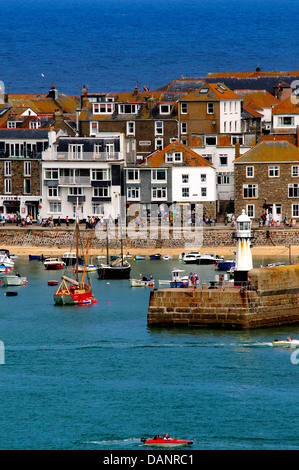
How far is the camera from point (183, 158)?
9688cm

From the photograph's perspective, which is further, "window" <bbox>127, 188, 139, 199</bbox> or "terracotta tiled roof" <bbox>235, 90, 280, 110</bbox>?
"terracotta tiled roof" <bbox>235, 90, 280, 110</bbox>

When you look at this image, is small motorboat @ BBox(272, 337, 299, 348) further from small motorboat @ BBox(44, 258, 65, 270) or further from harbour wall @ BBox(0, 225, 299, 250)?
harbour wall @ BBox(0, 225, 299, 250)

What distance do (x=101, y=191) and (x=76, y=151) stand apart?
11.9ft

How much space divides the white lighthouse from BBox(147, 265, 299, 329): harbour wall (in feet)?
2.49

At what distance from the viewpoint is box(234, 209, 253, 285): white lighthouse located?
59.8m

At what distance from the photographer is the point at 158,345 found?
5691cm

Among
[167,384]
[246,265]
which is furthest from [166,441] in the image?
[246,265]

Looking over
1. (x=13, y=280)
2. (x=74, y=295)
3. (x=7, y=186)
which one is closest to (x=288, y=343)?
(x=74, y=295)

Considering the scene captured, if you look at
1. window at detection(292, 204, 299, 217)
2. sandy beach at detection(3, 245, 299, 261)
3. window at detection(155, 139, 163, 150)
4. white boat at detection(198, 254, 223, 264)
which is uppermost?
window at detection(155, 139, 163, 150)

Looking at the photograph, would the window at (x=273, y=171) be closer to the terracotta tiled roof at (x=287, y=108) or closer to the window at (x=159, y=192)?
the window at (x=159, y=192)

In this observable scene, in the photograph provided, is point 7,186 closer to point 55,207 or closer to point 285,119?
point 55,207

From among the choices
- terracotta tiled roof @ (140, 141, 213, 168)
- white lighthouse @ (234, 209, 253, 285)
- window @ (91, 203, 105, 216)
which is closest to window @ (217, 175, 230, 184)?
terracotta tiled roof @ (140, 141, 213, 168)
